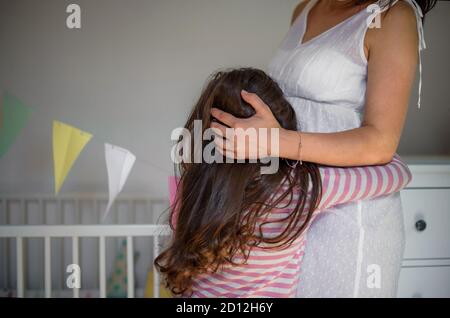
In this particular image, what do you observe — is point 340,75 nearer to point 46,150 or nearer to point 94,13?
point 94,13

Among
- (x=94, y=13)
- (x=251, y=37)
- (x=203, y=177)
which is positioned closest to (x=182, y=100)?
(x=251, y=37)

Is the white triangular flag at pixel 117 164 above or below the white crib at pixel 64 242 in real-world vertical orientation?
above

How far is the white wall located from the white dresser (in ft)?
0.50

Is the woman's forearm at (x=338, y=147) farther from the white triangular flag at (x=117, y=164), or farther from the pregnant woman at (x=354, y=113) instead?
the white triangular flag at (x=117, y=164)

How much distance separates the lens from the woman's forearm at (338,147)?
1.80ft

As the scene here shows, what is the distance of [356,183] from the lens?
22.1 inches

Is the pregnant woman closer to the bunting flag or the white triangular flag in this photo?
the white triangular flag

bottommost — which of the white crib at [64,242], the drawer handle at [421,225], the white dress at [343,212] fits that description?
the white crib at [64,242]

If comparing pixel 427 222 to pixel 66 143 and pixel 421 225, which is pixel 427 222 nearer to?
pixel 421 225

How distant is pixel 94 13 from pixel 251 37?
0.36m

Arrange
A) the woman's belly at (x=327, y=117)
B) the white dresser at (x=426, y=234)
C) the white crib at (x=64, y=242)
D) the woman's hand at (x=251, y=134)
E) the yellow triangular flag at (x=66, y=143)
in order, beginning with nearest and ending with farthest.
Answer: the woman's hand at (x=251, y=134), the woman's belly at (x=327, y=117), the yellow triangular flag at (x=66, y=143), the white dresser at (x=426, y=234), the white crib at (x=64, y=242)

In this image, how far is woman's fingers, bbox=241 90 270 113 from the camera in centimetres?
56

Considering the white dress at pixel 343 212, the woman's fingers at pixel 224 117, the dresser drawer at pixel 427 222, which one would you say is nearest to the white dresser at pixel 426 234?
the dresser drawer at pixel 427 222

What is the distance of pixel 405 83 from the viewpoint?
0.58 meters
